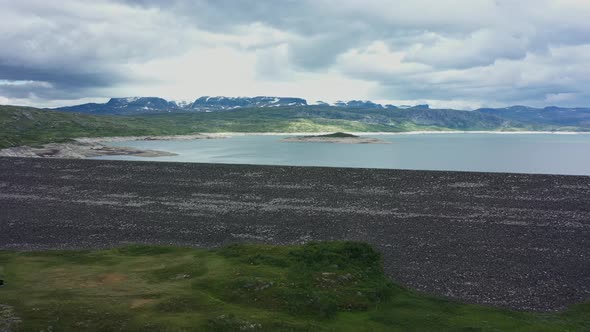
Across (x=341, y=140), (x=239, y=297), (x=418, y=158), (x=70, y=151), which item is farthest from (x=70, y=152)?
(x=239, y=297)

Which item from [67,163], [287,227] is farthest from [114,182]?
[287,227]

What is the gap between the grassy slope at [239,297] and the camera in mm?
15719

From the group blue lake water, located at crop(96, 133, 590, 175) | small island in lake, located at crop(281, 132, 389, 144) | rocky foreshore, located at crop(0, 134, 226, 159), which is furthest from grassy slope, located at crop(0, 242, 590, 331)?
small island in lake, located at crop(281, 132, 389, 144)

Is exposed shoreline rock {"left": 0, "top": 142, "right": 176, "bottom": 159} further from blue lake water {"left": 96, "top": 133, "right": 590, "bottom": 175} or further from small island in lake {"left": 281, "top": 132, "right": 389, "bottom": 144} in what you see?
small island in lake {"left": 281, "top": 132, "right": 389, "bottom": 144}

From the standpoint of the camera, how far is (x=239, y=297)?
18.4m

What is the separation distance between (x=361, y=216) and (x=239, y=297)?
745 inches

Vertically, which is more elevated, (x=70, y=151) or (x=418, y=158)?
(x=418, y=158)

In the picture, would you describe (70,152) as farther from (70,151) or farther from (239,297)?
(239,297)

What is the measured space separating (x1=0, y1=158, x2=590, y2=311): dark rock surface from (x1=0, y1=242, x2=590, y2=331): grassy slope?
8.11ft

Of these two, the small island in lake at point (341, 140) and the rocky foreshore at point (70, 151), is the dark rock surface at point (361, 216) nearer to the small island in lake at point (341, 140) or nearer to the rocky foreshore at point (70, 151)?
the rocky foreshore at point (70, 151)

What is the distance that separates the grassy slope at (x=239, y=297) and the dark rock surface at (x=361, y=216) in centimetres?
247

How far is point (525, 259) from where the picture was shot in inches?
1016

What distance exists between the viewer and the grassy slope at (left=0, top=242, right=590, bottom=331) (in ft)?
51.6

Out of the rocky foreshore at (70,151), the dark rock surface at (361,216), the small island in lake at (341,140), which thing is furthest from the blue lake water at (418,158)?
the small island in lake at (341,140)
